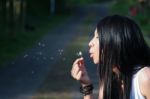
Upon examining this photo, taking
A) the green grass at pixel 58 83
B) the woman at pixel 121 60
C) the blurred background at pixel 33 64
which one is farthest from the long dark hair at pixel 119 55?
the green grass at pixel 58 83

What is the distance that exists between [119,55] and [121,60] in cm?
3

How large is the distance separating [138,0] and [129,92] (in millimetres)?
30674

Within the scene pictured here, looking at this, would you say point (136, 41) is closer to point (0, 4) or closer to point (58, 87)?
point (58, 87)

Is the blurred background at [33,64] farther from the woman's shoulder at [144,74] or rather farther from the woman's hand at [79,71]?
the woman's shoulder at [144,74]

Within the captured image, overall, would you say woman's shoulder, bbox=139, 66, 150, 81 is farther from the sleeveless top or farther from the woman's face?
the woman's face

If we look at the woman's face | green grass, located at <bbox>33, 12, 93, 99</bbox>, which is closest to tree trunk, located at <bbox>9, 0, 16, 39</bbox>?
green grass, located at <bbox>33, 12, 93, 99</bbox>

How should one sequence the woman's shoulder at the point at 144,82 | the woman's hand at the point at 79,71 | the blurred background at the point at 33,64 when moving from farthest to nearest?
the blurred background at the point at 33,64 < the woman's hand at the point at 79,71 < the woman's shoulder at the point at 144,82

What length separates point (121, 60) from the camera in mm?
3082

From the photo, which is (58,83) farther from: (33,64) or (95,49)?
(95,49)

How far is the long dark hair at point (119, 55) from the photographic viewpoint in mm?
3068

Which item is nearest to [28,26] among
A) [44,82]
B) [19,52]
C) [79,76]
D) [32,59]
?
[19,52]

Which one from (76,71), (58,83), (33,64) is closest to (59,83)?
(58,83)

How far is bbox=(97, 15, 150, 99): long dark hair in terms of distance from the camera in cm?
307

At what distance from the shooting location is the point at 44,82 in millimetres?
13016
